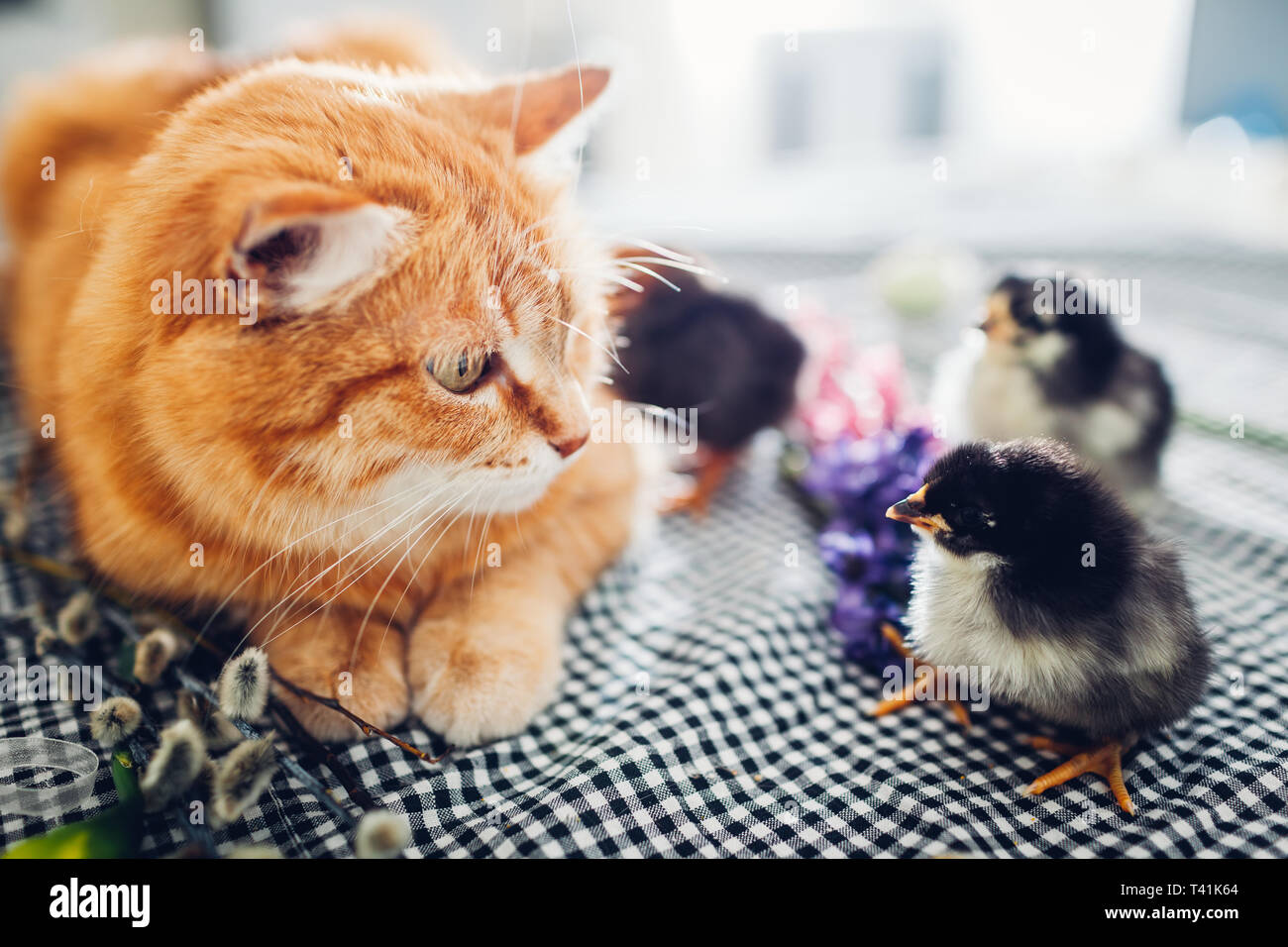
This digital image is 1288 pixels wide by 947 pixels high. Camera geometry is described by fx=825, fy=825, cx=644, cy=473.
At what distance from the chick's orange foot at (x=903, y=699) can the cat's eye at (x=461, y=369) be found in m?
0.51

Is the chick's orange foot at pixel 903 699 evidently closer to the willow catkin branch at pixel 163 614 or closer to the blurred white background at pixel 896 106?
the willow catkin branch at pixel 163 614

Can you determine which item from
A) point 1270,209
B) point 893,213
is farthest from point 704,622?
point 1270,209

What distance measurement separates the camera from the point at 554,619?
94 centimetres

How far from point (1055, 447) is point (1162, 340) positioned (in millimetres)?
960

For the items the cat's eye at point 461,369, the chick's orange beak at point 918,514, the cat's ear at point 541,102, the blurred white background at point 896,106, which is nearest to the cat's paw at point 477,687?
the cat's eye at point 461,369

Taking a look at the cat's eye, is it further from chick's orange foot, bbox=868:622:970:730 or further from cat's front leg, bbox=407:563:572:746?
chick's orange foot, bbox=868:622:970:730

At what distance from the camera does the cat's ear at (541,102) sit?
2.83 feet

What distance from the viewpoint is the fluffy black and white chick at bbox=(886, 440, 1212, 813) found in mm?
715

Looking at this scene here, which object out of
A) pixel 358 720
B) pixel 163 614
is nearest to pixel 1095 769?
pixel 358 720

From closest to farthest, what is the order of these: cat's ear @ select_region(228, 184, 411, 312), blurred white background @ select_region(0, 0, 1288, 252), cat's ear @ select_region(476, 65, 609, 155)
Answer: cat's ear @ select_region(228, 184, 411, 312)
cat's ear @ select_region(476, 65, 609, 155)
blurred white background @ select_region(0, 0, 1288, 252)

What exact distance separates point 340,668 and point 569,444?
1.05 ft

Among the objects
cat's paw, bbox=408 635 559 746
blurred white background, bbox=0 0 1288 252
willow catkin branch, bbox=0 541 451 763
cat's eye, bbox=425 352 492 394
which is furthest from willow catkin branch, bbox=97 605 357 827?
blurred white background, bbox=0 0 1288 252

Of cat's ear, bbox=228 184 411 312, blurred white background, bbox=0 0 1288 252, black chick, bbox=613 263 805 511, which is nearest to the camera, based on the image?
cat's ear, bbox=228 184 411 312
